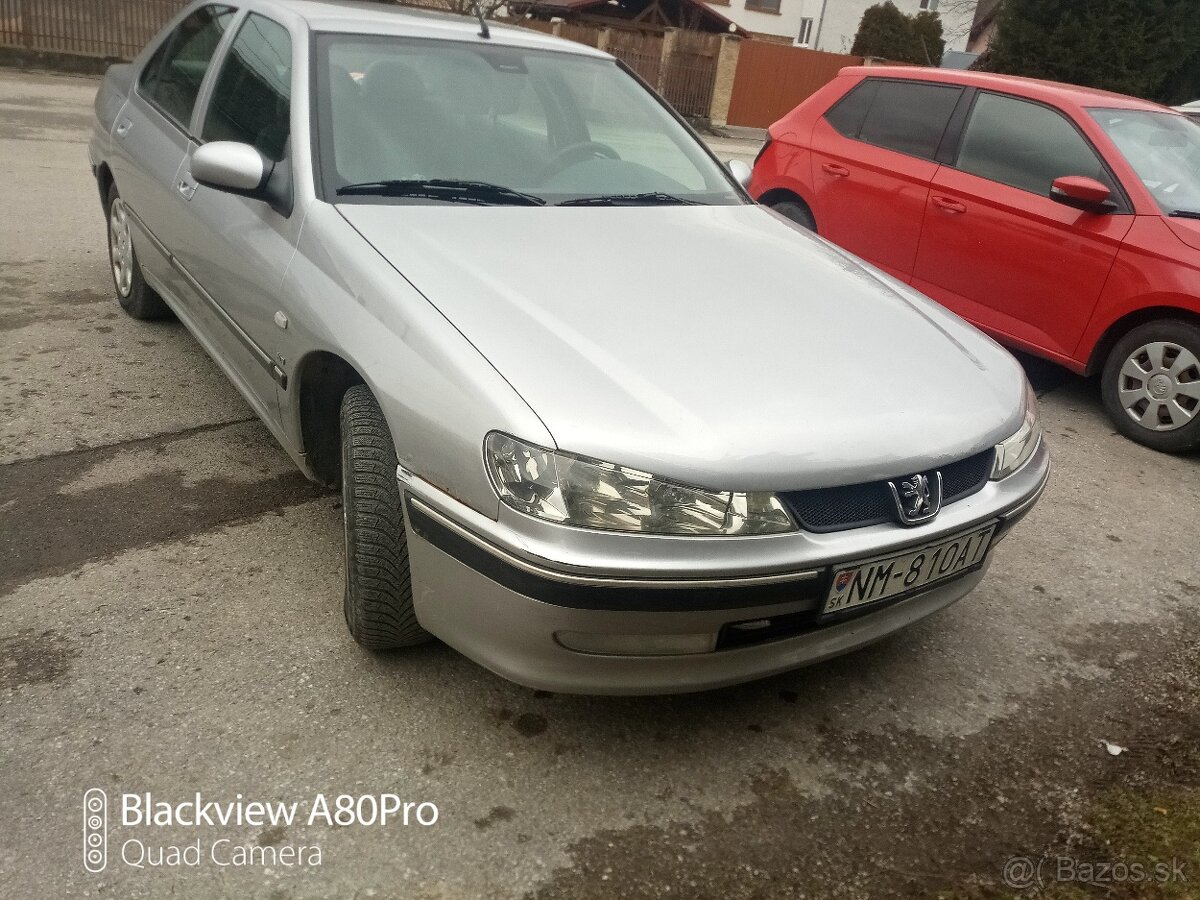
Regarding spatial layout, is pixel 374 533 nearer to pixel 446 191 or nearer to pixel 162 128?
pixel 446 191

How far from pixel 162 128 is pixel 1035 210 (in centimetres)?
397

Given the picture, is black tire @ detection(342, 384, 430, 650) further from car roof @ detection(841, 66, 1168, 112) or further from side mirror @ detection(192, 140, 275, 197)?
car roof @ detection(841, 66, 1168, 112)

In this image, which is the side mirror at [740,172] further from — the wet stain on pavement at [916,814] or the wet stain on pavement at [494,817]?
the wet stain on pavement at [494,817]

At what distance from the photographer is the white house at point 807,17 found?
37.5m

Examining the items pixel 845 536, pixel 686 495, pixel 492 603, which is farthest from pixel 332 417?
pixel 845 536

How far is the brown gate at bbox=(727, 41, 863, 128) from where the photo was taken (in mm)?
21797

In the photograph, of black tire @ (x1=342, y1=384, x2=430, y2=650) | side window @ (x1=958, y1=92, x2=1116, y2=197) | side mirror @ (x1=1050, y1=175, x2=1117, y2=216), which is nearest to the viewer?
black tire @ (x1=342, y1=384, x2=430, y2=650)

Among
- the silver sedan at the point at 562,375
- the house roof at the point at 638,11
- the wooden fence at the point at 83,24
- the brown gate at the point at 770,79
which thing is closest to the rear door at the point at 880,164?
the silver sedan at the point at 562,375

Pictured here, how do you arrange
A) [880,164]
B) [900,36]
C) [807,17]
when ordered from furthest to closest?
[807,17] < [900,36] < [880,164]

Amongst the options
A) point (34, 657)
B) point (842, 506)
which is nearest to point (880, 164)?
point (842, 506)

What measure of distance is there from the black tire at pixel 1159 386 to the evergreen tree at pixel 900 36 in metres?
28.1

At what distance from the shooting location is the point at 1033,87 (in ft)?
17.3

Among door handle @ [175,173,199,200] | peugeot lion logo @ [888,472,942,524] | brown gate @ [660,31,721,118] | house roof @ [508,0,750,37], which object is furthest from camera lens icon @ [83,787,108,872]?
house roof @ [508,0,750,37]

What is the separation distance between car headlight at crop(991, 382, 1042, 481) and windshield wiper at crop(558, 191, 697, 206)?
1278mm
